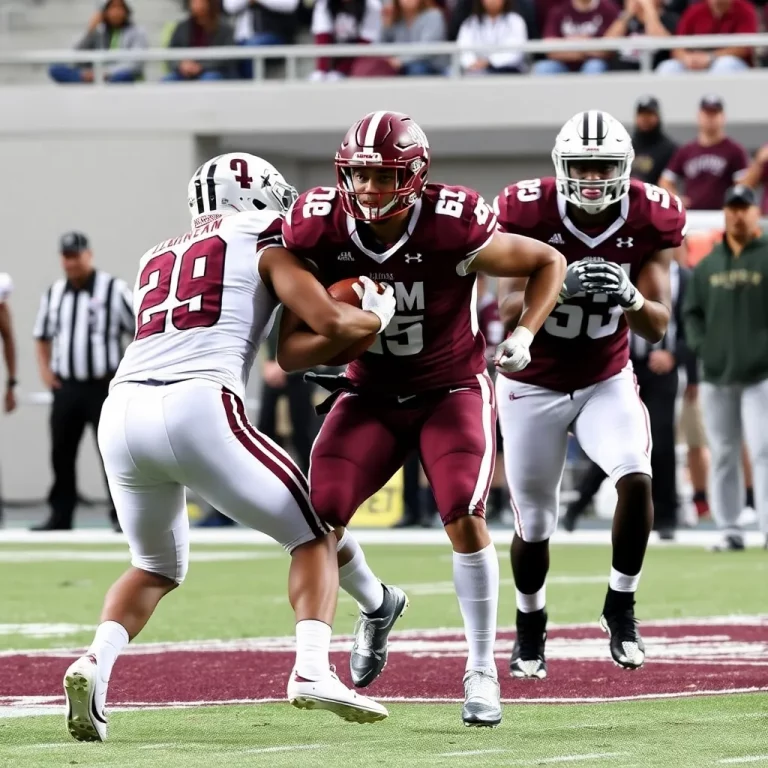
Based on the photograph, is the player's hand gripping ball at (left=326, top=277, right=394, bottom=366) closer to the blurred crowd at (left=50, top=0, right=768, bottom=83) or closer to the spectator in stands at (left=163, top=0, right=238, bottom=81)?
the blurred crowd at (left=50, top=0, right=768, bottom=83)

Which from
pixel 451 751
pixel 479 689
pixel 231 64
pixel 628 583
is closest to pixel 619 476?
pixel 628 583

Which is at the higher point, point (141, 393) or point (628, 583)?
point (141, 393)

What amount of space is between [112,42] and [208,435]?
40.9 feet

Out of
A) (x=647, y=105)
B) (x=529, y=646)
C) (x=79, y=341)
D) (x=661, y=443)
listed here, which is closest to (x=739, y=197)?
(x=661, y=443)

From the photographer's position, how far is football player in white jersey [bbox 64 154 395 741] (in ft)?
13.8

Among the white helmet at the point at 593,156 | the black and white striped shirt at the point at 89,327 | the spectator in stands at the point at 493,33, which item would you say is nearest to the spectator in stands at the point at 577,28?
the spectator in stands at the point at 493,33

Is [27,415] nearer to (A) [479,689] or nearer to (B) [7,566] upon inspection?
(B) [7,566]

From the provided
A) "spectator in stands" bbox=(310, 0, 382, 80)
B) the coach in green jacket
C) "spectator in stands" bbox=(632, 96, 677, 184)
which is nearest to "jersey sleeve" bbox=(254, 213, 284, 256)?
the coach in green jacket

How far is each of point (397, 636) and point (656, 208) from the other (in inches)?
74.2

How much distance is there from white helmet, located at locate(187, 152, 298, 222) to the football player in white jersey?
0.44 feet

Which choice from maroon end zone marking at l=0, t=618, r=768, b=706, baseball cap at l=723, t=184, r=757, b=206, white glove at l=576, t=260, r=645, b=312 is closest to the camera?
maroon end zone marking at l=0, t=618, r=768, b=706

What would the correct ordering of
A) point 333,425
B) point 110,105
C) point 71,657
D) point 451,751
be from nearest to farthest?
1. point 451,751
2. point 333,425
3. point 71,657
4. point 110,105

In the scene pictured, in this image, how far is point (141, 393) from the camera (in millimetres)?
4301

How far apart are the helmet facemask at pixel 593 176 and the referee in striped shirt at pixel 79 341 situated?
615 cm
